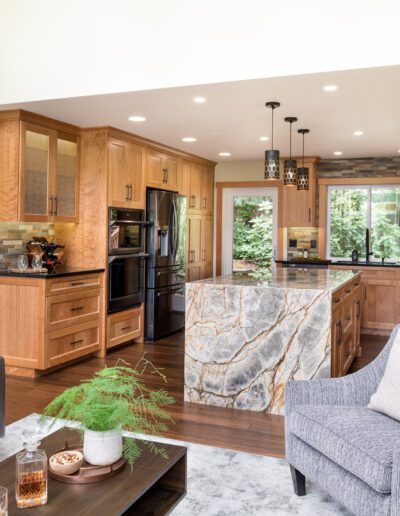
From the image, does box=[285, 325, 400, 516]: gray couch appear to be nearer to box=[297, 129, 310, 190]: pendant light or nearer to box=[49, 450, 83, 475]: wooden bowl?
box=[49, 450, 83, 475]: wooden bowl

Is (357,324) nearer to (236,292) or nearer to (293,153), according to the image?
(236,292)

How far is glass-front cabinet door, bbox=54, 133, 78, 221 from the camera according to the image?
16.9 feet

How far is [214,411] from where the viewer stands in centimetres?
382

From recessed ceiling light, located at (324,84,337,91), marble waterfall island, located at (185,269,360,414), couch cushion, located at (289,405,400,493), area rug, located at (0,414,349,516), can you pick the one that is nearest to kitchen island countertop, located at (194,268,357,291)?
marble waterfall island, located at (185,269,360,414)

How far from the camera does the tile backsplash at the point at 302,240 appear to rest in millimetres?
7746

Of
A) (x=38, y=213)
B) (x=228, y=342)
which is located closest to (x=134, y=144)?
(x=38, y=213)

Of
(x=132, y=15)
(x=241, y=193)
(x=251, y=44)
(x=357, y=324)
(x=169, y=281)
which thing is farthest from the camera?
(x=241, y=193)

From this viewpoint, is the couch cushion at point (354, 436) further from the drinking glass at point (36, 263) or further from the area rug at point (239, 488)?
the drinking glass at point (36, 263)

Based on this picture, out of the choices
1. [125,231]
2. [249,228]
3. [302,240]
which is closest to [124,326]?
[125,231]

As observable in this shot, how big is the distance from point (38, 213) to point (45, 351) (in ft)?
4.05

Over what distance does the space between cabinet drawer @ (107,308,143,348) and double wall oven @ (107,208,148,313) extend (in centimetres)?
8

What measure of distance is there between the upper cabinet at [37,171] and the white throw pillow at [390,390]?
333 cm

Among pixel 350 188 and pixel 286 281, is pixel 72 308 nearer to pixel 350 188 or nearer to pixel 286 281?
pixel 286 281

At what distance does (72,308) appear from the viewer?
197 inches
